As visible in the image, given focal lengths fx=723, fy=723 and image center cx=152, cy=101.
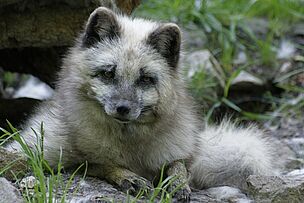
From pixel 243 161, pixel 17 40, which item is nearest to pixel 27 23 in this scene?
pixel 17 40

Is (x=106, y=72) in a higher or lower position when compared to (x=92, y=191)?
higher

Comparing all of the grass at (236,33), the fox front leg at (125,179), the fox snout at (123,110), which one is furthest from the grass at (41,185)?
the grass at (236,33)

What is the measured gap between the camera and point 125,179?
444 cm

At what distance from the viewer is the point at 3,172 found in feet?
14.0

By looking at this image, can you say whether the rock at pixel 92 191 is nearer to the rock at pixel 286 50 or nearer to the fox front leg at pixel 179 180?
the fox front leg at pixel 179 180

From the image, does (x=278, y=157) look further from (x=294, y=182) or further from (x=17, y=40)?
(x=17, y=40)

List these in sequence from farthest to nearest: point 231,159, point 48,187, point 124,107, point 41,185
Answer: point 231,159, point 124,107, point 48,187, point 41,185

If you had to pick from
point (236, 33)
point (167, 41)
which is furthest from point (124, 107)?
point (236, 33)

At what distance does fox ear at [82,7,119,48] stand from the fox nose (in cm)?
58

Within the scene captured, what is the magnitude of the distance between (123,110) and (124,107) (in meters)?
0.02

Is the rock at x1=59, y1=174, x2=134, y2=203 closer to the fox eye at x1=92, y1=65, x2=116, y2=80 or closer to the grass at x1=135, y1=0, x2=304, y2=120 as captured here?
the fox eye at x1=92, y1=65, x2=116, y2=80

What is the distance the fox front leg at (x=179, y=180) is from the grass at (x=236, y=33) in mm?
2346

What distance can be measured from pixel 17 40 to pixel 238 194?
2122 mm

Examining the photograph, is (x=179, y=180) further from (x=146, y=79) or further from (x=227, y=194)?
(x=146, y=79)
